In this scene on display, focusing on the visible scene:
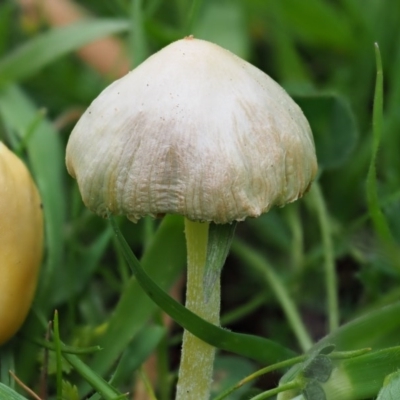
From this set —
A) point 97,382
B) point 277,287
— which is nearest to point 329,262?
point 277,287

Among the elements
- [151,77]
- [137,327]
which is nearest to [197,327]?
[137,327]

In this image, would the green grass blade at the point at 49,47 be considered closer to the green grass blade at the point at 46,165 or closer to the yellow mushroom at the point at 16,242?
the green grass blade at the point at 46,165

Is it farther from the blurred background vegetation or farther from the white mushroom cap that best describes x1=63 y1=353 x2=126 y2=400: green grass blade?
the white mushroom cap

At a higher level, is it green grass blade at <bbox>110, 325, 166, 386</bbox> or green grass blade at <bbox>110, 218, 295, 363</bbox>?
green grass blade at <bbox>110, 218, 295, 363</bbox>

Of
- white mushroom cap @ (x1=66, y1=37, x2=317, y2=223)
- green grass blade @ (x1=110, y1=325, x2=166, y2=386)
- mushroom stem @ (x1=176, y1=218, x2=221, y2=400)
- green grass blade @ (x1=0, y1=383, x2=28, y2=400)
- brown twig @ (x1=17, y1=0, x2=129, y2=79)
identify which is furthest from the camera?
brown twig @ (x1=17, y1=0, x2=129, y2=79)

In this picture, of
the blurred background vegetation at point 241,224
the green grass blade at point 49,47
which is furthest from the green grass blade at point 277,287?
the green grass blade at point 49,47

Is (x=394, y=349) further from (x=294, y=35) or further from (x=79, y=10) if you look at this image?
(x=79, y=10)

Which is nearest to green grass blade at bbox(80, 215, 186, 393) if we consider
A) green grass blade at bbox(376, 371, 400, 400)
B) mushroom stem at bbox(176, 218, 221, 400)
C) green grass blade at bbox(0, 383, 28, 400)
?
mushroom stem at bbox(176, 218, 221, 400)
